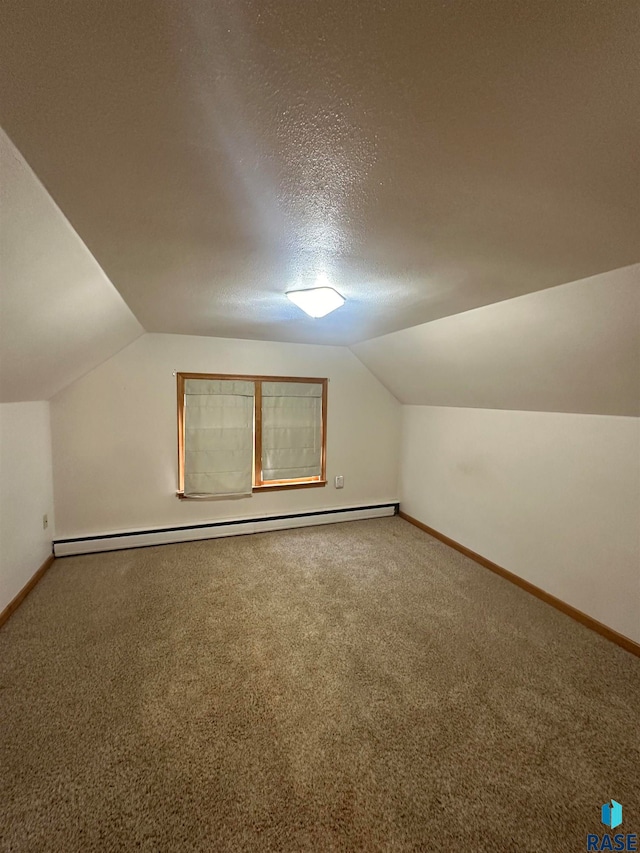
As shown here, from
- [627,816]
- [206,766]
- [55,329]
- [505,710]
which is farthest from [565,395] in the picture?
[55,329]

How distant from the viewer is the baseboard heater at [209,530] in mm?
3273

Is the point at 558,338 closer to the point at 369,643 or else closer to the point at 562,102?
the point at 562,102

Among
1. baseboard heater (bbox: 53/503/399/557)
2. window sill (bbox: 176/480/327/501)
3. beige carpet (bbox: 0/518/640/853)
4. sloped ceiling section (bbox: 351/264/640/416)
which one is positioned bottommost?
beige carpet (bbox: 0/518/640/853)

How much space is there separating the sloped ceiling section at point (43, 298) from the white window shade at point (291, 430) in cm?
154

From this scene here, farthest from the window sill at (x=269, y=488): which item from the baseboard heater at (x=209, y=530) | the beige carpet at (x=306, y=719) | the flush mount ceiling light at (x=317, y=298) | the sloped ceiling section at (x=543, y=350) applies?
the flush mount ceiling light at (x=317, y=298)

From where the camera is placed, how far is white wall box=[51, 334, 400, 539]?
324 centimetres

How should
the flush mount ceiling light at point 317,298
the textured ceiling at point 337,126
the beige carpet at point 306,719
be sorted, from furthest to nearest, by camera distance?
the flush mount ceiling light at point 317,298 → the beige carpet at point 306,719 → the textured ceiling at point 337,126

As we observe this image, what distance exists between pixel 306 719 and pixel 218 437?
8.34 ft

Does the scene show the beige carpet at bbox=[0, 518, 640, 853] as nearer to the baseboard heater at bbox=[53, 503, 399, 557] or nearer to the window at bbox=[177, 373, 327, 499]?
the baseboard heater at bbox=[53, 503, 399, 557]

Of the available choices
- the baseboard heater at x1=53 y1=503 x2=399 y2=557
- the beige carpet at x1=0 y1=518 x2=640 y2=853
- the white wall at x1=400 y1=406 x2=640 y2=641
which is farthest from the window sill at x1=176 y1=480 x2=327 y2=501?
the white wall at x1=400 y1=406 x2=640 y2=641

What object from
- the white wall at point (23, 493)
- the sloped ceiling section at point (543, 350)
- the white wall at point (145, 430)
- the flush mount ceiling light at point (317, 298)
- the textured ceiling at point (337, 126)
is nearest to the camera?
the textured ceiling at point (337, 126)

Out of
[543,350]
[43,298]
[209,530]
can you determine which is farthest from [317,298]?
[209,530]

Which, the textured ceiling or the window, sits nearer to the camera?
the textured ceiling

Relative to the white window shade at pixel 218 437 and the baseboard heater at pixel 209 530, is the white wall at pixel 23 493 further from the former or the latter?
the white window shade at pixel 218 437
